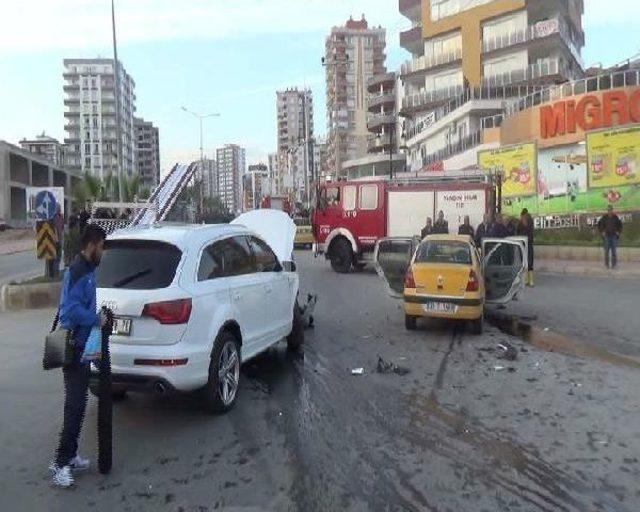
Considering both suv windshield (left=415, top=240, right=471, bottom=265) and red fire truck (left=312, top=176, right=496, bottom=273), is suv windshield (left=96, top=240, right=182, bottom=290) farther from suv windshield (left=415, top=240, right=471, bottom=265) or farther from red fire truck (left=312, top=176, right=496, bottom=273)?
red fire truck (left=312, top=176, right=496, bottom=273)

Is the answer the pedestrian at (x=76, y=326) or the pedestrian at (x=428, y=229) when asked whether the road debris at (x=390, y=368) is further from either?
the pedestrian at (x=428, y=229)

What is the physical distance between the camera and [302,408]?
6.56 m

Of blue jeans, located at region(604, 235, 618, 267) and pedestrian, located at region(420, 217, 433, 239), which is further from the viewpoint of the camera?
blue jeans, located at region(604, 235, 618, 267)

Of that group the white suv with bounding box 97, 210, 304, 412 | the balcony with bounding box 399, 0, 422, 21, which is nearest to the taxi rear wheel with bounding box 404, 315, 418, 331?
the white suv with bounding box 97, 210, 304, 412

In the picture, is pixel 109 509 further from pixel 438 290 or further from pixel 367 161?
pixel 367 161

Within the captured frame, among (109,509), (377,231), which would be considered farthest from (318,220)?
(109,509)

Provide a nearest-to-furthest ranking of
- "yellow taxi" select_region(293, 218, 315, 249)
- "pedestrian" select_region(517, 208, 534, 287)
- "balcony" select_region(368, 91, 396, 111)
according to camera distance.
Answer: "pedestrian" select_region(517, 208, 534, 287), "yellow taxi" select_region(293, 218, 315, 249), "balcony" select_region(368, 91, 396, 111)

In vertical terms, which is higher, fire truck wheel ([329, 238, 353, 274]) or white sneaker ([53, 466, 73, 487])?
fire truck wheel ([329, 238, 353, 274])

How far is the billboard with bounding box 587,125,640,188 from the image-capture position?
2564 cm

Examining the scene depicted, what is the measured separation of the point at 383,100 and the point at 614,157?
7095cm

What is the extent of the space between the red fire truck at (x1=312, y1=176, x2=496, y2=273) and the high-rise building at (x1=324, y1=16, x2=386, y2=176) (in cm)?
10149

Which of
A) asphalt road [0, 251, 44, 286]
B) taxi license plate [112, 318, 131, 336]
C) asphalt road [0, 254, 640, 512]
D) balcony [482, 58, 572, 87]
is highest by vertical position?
balcony [482, 58, 572, 87]

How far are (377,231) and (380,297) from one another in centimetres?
632

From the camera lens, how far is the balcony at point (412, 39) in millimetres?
67000
